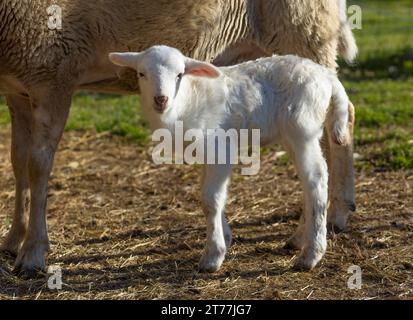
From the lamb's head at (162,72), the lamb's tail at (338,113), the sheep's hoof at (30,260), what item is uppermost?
the lamb's head at (162,72)

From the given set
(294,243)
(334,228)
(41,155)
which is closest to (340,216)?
(334,228)

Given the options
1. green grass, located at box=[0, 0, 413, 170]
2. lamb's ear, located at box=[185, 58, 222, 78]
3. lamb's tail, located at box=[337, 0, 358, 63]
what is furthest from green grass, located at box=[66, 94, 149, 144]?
lamb's ear, located at box=[185, 58, 222, 78]

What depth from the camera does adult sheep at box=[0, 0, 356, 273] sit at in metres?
5.44

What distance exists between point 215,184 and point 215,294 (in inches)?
24.0

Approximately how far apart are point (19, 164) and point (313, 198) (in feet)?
6.57

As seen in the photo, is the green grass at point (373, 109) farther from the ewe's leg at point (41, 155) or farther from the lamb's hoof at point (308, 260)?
the ewe's leg at point (41, 155)

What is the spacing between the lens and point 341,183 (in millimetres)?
6277

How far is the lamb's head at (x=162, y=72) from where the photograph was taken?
4727 mm

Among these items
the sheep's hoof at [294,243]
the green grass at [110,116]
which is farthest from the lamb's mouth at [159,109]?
the green grass at [110,116]

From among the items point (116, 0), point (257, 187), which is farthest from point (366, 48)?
point (116, 0)

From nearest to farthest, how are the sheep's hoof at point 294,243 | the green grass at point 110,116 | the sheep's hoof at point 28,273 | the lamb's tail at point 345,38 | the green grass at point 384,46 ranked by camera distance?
the sheep's hoof at point 28,273
the sheep's hoof at point 294,243
the lamb's tail at point 345,38
the green grass at point 110,116
the green grass at point 384,46

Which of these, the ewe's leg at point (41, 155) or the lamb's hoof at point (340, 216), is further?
the lamb's hoof at point (340, 216)

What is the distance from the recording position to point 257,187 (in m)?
7.16
